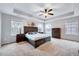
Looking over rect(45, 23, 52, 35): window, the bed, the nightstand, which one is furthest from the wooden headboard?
rect(45, 23, 52, 35): window

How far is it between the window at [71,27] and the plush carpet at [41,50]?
289mm

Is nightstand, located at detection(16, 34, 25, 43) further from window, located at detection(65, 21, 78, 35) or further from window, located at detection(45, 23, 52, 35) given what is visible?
window, located at detection(65, 21, 78, 35)

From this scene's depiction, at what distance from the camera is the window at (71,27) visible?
2.16m

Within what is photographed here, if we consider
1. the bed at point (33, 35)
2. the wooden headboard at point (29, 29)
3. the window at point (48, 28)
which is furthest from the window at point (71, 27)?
the wooden headboard at point (29, 29)

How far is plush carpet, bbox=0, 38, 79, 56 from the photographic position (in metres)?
2.14

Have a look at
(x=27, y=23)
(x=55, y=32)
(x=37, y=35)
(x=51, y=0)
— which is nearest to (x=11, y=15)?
(x=27, y=23)

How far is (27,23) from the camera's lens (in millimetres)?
2359

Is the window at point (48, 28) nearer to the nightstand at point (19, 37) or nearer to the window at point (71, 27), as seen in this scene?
the window at point (71, 27)

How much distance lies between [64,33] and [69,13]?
0.60 meters

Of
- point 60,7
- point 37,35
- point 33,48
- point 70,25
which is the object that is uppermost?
point 60,7

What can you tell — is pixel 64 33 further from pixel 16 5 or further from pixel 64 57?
pixel 16 5

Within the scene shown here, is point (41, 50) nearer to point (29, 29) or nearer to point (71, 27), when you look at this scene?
point (29, 29)

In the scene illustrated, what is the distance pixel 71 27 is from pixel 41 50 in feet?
3.47

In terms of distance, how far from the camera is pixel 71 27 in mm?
2219
